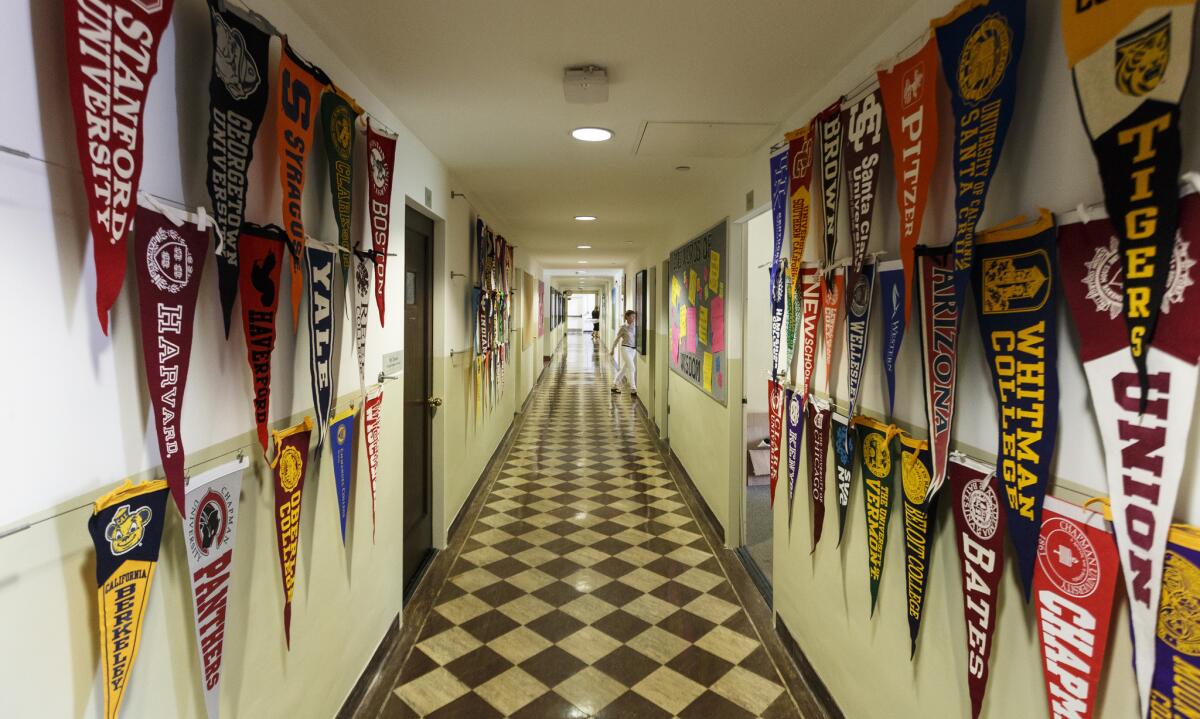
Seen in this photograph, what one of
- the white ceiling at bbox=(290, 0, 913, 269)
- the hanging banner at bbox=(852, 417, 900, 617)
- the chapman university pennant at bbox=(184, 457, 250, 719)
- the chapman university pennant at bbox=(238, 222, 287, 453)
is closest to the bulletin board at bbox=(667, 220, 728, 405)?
the white ceiling at bbox=(290, 0, 913, 269)

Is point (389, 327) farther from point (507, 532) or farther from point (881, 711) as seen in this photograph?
point (881, 711)

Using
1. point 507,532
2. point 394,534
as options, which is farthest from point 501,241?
point 394,534

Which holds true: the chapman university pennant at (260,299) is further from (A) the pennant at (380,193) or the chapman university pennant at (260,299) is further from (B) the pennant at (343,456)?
(A) the pennant at (380,193)

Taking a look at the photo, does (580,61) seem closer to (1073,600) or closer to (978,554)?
(978,554)

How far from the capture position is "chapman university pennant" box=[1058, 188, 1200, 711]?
0.91m

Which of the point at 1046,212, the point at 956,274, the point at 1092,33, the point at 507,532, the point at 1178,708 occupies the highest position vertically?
the point at 1092,33

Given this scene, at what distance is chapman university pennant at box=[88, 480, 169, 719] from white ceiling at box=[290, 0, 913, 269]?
4.90 ft

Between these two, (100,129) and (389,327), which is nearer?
(100,129)

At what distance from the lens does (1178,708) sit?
905 millimetres

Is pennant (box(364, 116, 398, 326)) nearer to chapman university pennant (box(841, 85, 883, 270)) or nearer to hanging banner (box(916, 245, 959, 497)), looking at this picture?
chapman university pennant (box(841, 85, 883, 270))

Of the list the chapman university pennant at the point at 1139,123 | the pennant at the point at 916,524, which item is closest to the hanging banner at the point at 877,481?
the pennant at the point at 916,524

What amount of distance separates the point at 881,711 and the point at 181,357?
7.34 ft

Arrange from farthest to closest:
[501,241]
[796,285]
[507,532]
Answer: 1. [501,241]
2. [507,532]
3. [796,285]

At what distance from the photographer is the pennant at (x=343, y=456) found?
2.02 meters
